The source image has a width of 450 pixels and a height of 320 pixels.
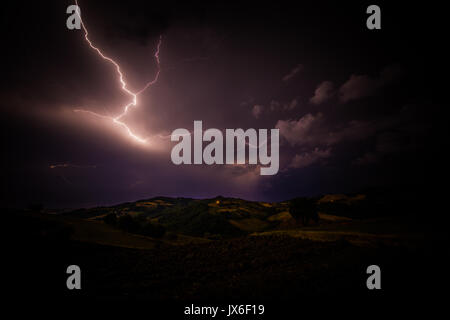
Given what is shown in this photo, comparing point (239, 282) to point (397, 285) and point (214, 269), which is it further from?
point (397, 285)

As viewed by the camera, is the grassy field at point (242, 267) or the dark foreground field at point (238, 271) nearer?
the dark foreground field at point (238, 271)

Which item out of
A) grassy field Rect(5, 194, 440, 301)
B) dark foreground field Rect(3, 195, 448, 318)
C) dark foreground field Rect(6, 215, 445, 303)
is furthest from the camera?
grassy field Rect(5, 194, 440, 301)

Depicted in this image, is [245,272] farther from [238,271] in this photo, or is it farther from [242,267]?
[242,267]

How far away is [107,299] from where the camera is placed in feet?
27.3

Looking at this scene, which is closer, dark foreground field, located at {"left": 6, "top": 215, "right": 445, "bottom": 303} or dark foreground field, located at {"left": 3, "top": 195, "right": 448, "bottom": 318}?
dark foreground field, located at {"left": 3, "top": 195, "right": 448, "bottom": 318}

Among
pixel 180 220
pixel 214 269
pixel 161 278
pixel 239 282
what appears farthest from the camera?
pixel 180 220

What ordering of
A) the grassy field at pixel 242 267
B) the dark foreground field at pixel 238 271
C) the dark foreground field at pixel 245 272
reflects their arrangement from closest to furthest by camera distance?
the dark foreground field at pixel 245 272 < the dark foreground field at pixel 238 271 < the grassy field at pixel 242 267

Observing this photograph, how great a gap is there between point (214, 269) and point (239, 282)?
11.4ft

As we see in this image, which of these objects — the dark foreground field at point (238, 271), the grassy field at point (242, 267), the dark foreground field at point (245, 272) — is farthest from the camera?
the grassy field at point (242, 267)

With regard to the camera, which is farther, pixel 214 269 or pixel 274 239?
pixel 274 239

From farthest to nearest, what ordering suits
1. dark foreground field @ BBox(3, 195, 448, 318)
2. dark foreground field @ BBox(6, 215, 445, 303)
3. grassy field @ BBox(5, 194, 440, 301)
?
1. grassy field @ BBox(5, 194, 440, 301)
2. dark foreground field @ BBox(6, 215, 445, 303)
3. dark foreground field @ BBox(3, 195, 448, 318)

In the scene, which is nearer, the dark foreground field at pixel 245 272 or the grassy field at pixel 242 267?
the dark foreground field at pixel 245 272

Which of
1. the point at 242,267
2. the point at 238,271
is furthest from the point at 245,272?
the point at 242,267
